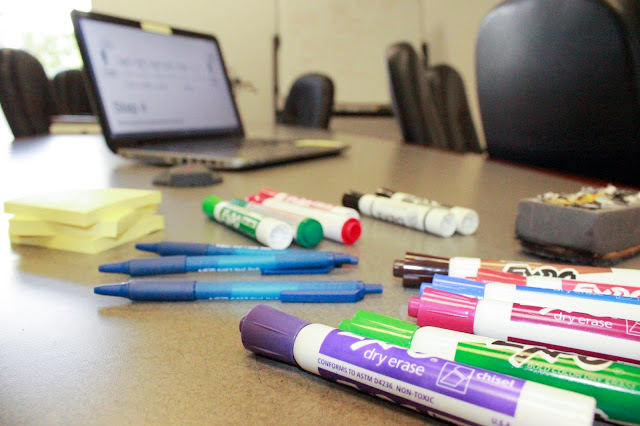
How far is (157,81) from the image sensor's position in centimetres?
102

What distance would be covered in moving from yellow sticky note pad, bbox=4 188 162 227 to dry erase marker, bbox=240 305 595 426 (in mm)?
231

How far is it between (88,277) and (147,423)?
212 millimetres

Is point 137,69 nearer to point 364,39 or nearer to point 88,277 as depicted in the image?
point 88,277

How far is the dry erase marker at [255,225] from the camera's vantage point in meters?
0.47

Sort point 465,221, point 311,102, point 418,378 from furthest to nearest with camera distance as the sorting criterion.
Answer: point 311,102
point 465,221
point 418,378

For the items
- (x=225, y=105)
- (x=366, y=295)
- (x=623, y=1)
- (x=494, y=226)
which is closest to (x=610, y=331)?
(x=366, y=295)

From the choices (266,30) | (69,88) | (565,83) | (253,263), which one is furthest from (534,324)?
(266,30)

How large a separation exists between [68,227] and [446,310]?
0.36m

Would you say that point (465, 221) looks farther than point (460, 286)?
Yes

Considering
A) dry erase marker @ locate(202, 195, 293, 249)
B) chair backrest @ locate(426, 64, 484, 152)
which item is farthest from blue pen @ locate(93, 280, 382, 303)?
chair backrest @ locate(426, 64, 484, 152)

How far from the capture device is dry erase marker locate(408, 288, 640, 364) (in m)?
0.25

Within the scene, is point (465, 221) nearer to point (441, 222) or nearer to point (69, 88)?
point (441, 222)

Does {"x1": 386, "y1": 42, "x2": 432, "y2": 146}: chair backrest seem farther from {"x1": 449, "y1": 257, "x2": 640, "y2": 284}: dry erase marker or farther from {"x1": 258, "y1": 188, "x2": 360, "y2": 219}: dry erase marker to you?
{"x1": 449, "y1": 257, "x2": 640, "y2": 284}: dry erase marker

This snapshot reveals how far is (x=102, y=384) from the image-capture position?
260mm
